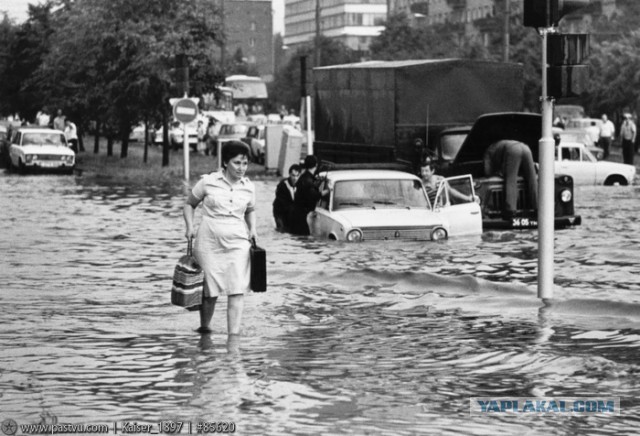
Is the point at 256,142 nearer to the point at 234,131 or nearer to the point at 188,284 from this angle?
the point at 234,131

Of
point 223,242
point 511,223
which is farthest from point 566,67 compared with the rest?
point 511,223

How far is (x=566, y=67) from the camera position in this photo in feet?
47.5

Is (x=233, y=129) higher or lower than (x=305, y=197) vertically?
higher

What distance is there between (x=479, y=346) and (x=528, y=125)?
50.4 feet

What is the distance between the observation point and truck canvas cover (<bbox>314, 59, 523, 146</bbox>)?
102ft

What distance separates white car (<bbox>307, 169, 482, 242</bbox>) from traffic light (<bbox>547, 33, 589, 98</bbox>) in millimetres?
7554

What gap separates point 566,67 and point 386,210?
827cm

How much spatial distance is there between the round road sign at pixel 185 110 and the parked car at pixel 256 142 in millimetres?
17361

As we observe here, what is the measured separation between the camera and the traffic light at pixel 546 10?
1447cm

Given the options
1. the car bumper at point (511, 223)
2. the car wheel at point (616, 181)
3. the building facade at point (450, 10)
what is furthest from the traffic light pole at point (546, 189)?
the building facade at point (450, 10)

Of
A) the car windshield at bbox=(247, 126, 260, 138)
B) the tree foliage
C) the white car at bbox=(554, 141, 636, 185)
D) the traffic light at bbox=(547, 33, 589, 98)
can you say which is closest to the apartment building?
the tree foliage

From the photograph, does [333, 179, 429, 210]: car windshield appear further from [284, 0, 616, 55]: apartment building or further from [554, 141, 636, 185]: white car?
[284, 0, 616, 55]: apartment building

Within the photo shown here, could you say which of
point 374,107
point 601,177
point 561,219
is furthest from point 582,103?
point 561,219

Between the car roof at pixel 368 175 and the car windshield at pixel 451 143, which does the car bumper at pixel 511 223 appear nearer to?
the car roof at pixel 368 175
